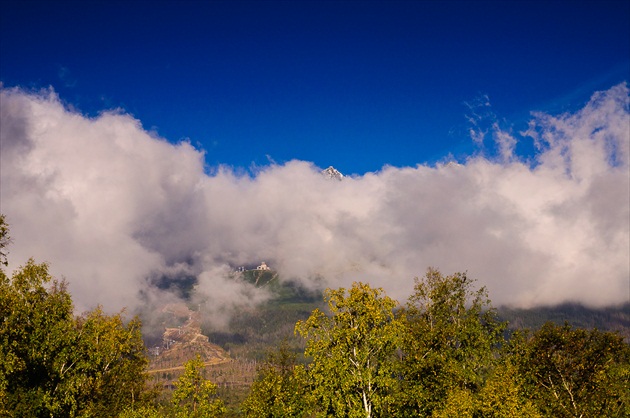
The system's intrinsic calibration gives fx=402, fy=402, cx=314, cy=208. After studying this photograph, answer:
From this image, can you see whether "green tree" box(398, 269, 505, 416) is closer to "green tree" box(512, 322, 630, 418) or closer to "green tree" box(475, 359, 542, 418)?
"green tree" box(475, 359, 542, 418)

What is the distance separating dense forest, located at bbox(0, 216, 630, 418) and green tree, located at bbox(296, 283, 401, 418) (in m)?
0.13

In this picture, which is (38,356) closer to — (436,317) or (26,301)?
(26,301)

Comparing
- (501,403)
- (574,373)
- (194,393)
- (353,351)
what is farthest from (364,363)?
(574,373)

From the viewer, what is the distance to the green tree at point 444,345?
155 feet

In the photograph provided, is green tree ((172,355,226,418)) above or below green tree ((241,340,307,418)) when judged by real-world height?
above

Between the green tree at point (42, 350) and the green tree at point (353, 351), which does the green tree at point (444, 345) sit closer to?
the green tree at point (353, 351)

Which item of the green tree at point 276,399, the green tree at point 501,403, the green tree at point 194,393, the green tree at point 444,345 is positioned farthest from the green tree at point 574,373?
the green tree at point 194,393

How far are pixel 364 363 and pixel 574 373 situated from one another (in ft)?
107

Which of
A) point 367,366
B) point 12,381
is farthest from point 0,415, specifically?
point 367,366

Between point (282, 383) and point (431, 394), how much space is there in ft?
104

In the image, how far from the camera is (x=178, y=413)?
5259 centimetres

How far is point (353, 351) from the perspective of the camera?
41188 millimetres

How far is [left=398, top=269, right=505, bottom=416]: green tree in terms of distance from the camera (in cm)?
4715

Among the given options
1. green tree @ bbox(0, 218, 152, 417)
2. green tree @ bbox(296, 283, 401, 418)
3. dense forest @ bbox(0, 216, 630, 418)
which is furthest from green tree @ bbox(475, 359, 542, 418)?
green tree @ bbox(0, 218, 152, 417)
